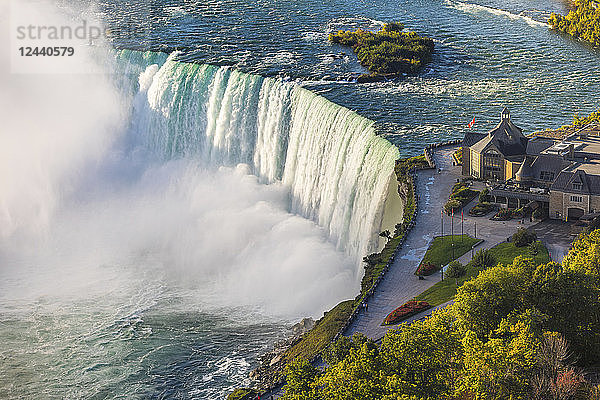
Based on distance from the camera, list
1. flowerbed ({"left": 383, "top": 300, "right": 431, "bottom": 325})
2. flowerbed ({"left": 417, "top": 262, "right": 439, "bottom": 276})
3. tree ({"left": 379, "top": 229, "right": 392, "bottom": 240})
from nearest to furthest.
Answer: flowerbed ({"left": 383, "top": 300, "right": 431, "bottom": 325}) < flowerbed ({"left": 417, "top": 262, "right": 439, "bottom": 276}) < tree ({"left": 379, "top": 229, "right": 392, "bottom": 240})

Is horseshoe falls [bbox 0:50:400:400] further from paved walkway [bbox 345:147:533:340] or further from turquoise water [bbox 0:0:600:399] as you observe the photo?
paved walkway [bbox 345:147:533:340]

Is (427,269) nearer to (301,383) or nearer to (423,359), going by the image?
(301,383)

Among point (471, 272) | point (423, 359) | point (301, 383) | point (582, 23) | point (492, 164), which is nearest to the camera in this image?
point (423, 359)

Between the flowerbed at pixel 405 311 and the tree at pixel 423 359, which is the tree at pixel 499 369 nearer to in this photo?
the tree at pixel 423 359

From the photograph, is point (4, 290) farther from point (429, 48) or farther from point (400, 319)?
point (429, 48)

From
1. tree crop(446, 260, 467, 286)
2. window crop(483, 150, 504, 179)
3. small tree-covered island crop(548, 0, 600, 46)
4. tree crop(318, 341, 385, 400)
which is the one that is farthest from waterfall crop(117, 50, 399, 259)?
small tree-covered island crop(548, 0, 600, 46)

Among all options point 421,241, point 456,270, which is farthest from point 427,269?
point 421,241
